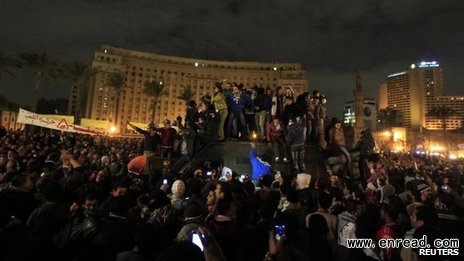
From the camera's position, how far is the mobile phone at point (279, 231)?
2.93 meters

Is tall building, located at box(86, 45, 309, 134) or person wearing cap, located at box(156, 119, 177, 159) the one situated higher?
tall building, located at box(86, 45, 309, 134)

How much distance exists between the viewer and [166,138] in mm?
13203

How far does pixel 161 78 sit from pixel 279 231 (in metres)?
126

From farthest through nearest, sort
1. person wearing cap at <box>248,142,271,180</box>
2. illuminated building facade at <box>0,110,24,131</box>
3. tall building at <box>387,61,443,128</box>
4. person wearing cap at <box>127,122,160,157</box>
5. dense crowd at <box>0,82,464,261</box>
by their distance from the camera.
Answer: tall building at <box>387,61,443,128</box> < illuminated building facade at <box>0,110,24,131</box> < person wearing cap at <box>127,122,160,157</box> < person wearing cap at <box>248,142,271,180</box> < dense crowd at <box>0,82,464,261</box>

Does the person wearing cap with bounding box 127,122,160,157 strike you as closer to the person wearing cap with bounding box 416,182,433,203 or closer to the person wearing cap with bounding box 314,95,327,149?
the person wearing cap with bounding box 314,95,327,149

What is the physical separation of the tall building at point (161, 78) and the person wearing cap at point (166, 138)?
97.6m

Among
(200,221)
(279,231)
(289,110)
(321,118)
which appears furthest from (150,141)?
(279,231)

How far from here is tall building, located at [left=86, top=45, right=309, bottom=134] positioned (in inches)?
4225

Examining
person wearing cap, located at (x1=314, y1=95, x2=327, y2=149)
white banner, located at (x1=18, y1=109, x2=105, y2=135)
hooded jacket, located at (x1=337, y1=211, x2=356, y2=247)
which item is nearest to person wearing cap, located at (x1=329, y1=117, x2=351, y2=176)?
person wearing cap, located at (x1=314, y1=95, x2=327, y2=149)

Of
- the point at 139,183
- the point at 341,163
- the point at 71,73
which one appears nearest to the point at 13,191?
the point at 139,183

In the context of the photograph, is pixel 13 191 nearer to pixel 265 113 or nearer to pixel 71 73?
pixel 265 113

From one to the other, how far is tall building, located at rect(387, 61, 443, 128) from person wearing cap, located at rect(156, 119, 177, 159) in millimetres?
116996

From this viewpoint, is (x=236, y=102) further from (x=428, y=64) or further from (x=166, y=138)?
(x=428, y=64)

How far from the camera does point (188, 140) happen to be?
13.6m
